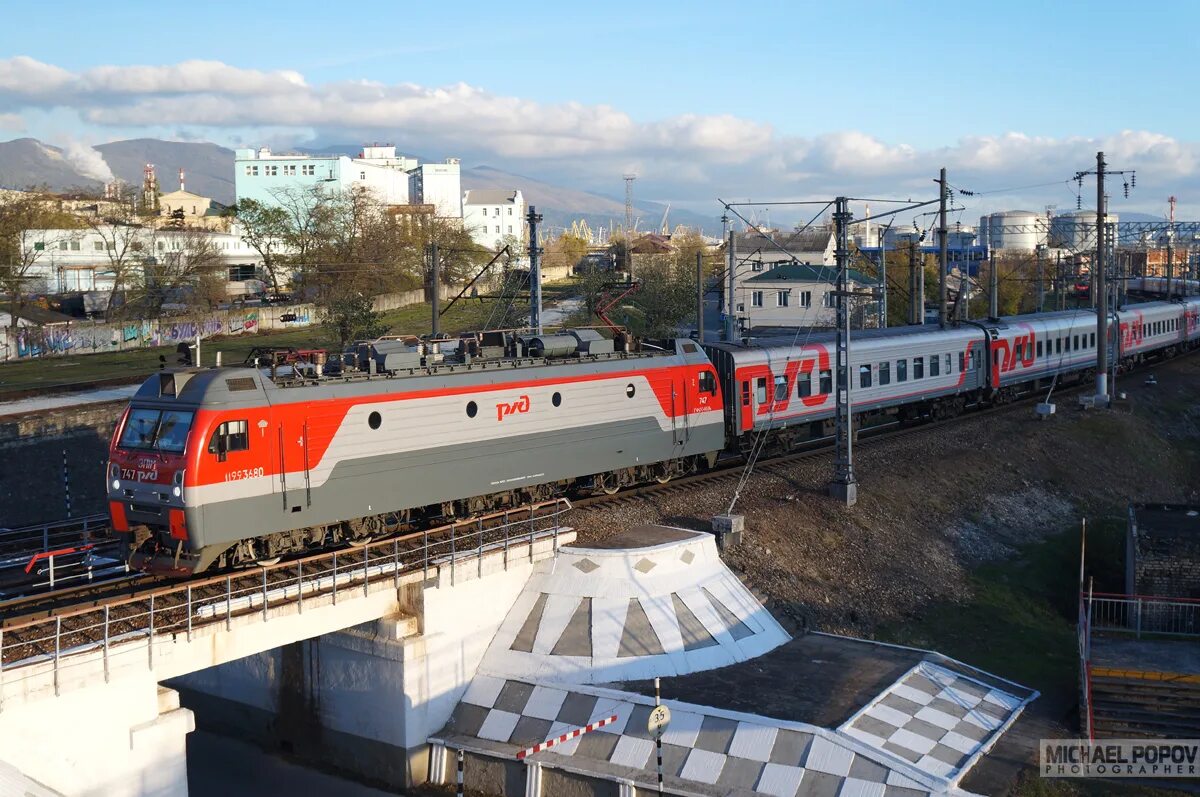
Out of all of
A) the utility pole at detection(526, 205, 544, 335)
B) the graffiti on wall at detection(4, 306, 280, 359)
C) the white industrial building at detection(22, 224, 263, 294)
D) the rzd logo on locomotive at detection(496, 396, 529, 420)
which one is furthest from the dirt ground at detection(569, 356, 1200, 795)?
the white industrial building at detection(22, 224, 263, 294)

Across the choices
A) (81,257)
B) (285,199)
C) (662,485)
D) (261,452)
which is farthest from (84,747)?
(285,199)

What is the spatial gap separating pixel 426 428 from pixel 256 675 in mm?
7030

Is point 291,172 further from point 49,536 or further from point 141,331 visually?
point 49,536

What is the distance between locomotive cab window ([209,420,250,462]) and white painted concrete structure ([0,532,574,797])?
268 cm

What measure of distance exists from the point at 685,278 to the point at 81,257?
138ft

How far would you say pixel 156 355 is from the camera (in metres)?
53.0

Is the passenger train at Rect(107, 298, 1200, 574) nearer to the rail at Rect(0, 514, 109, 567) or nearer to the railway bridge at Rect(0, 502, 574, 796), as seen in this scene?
the railway bridge at Rect(0, 502, 574, 796)

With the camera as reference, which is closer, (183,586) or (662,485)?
(183,586)

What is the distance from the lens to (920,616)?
1073 inches

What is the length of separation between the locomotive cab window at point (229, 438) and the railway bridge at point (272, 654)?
7.36 ft

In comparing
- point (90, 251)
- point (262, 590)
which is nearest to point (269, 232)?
point (90, 251)

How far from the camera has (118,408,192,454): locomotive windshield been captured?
1995 centimetres

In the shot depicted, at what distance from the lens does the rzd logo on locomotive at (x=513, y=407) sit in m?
25.4

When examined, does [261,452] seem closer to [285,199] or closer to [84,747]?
[84,747]
